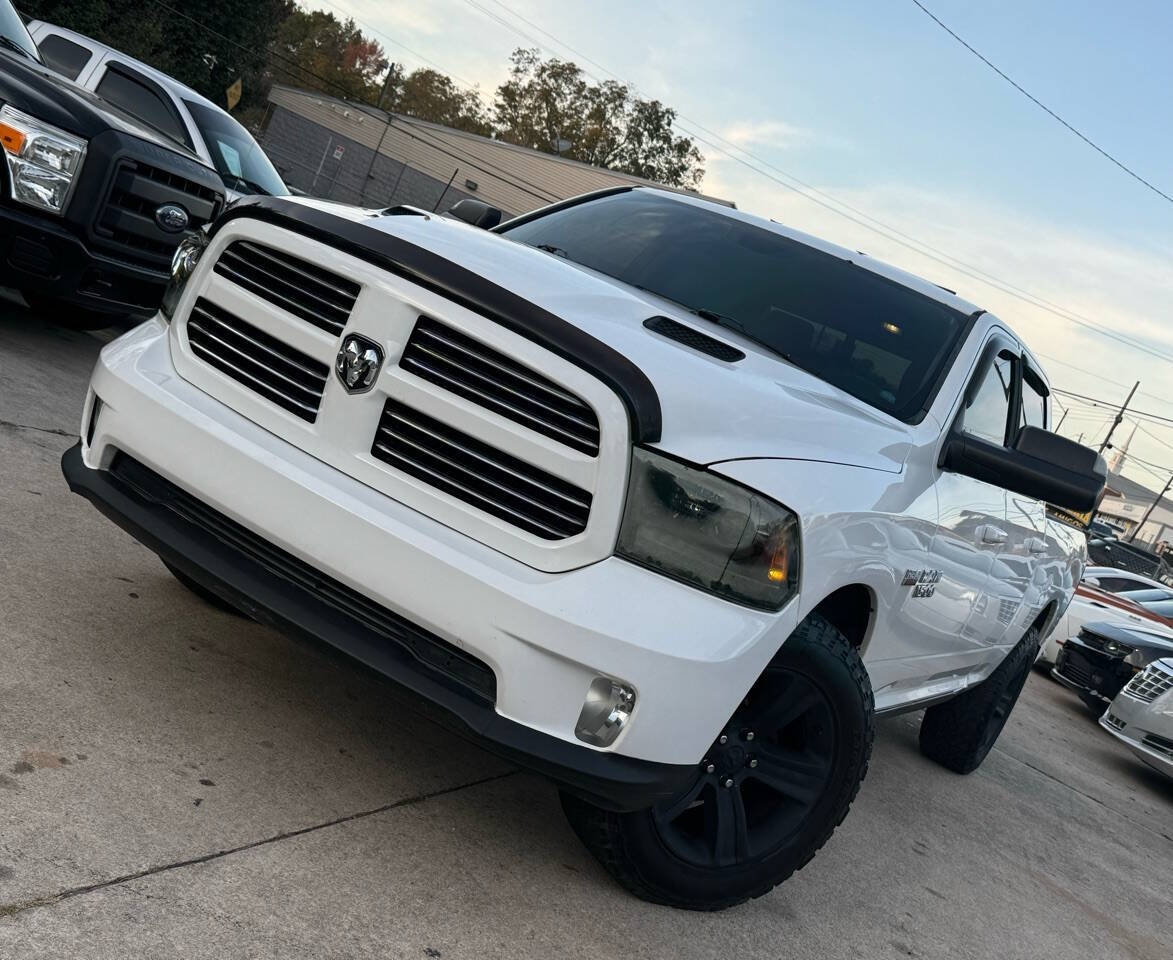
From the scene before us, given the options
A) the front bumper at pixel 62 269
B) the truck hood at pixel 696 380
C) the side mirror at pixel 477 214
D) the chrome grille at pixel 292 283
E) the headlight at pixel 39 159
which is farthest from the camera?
the front bumper at pixel 62 269

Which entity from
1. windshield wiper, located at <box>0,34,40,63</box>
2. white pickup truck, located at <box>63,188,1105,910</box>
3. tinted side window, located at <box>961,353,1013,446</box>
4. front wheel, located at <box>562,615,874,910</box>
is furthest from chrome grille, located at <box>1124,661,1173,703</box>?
windshield wiper, located at <box>0,34,40,63</box>

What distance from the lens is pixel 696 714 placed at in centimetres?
268

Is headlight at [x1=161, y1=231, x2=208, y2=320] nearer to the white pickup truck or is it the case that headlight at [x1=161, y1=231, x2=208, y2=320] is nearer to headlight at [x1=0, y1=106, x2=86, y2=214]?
the white pickup truck

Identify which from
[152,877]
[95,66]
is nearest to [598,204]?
[152,877]

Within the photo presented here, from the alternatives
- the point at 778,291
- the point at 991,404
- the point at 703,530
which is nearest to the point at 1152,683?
the point at 991,404

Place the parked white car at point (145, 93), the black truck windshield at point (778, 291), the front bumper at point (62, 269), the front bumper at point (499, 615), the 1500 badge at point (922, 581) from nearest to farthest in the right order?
1. the front bumper at point (499, 615)
2. the 1500 badge at point (922, 581)
3. the black truck windshield at point (778, 291)
4. the front bumper at point (62, 269)
5. the parked white car at point (145, 93)

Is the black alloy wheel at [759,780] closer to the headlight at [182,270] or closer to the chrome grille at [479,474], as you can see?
the chrome grille at [479,474]

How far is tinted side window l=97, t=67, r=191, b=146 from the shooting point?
9.38 meters

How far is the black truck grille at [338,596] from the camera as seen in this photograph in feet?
8.73

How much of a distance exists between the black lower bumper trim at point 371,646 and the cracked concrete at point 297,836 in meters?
0.11

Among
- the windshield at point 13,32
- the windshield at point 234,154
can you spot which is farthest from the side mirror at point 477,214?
the windshield at point 234,154

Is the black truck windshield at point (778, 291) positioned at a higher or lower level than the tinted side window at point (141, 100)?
higher

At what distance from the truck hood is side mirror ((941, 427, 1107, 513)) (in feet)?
0.95

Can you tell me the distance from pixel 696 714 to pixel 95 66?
8.53m
